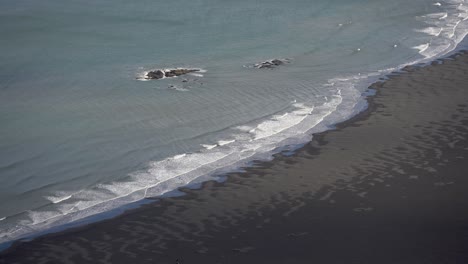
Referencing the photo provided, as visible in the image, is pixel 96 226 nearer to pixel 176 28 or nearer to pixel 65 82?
pixel 65 82

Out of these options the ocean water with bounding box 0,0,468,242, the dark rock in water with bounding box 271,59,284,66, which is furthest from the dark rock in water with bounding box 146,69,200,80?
the dark rock in water with bounding box 271,59,284,66

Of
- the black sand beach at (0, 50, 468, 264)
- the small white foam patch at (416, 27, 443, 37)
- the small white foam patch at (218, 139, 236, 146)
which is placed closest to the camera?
the black sand beach at (0, 50, 468, 264)

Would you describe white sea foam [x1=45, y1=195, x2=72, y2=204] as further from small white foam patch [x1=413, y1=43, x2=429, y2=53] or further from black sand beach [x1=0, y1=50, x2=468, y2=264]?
small white foam patch [x1=413, y1=43, x2=429, y2=53]

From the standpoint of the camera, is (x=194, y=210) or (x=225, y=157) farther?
(x=225, y=157)

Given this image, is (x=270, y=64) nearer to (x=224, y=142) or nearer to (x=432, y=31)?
(x=224, y=142)

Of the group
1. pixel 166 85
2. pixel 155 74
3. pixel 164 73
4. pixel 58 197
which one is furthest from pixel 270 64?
pixel 58 197

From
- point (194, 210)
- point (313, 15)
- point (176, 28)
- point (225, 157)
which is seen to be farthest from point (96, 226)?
point (313, 15)
